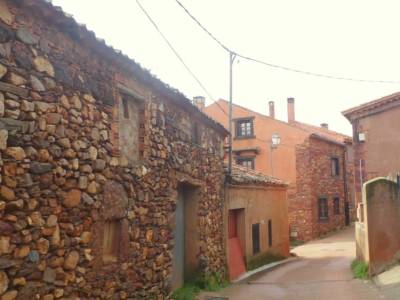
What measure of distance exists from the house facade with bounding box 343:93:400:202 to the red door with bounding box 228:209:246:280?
19.1 feet

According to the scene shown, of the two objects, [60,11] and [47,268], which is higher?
[60,11]

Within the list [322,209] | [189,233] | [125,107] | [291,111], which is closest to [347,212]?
[322,209]

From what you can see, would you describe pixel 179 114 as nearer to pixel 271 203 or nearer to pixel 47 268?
pixel 47 268

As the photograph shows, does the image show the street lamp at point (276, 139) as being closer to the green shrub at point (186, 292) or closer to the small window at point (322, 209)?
the small window at point (322, 209)

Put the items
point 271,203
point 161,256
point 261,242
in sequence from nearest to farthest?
point 161,256 → point 261,242 → point 271,203

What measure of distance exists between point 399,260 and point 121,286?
21.8ft

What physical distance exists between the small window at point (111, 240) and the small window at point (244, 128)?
20310 millimetres

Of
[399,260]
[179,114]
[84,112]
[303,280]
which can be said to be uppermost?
[179,114]

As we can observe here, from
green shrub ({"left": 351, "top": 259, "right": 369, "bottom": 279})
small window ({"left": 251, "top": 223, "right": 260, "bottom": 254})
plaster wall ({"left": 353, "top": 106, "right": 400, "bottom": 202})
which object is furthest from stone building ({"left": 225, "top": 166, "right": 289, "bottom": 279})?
green shrub ({"left": 351, "top": 259, "right": 369, "bottom": 279})

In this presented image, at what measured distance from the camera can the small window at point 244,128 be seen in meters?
26.0

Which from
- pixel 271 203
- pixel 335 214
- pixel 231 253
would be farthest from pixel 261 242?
pixel 335 214

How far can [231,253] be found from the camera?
1250cm

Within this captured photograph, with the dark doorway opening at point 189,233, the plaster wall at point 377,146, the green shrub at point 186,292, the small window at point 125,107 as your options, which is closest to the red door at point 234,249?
the dark doorway opening at point 189,233

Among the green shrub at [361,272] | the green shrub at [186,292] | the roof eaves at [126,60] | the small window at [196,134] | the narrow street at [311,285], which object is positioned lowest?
the narrow street at [311,285]
